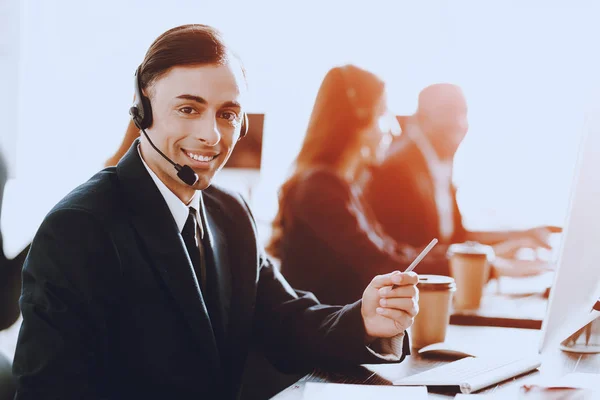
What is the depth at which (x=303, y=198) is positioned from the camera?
1537mm

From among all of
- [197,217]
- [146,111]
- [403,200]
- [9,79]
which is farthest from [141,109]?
[403,200]

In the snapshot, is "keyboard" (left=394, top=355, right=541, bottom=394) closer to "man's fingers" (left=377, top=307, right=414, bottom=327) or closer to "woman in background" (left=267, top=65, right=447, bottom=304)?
"man's fingers" (left=377, top=307, right=414, bottom=327)

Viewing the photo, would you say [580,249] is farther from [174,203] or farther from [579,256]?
[174,203]

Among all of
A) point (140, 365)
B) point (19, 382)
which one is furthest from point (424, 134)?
point (19, 382)

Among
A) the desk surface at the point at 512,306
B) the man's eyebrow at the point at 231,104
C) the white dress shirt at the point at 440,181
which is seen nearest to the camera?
the man's eyebrow at the point at 231,104

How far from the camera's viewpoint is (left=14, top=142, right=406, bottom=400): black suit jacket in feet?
2.44

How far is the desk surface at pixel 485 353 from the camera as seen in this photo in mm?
799

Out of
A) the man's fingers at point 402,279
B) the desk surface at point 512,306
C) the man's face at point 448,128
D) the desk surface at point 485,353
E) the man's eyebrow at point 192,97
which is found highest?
the man's eyebrow at point 192,97

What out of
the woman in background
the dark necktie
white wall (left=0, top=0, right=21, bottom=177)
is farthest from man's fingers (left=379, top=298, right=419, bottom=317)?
white wall (left=0, top=0, right=21, bottom=177)

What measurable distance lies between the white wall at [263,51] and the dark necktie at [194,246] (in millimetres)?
720

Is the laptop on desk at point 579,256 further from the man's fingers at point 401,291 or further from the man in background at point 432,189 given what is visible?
the man in background at point 432,189

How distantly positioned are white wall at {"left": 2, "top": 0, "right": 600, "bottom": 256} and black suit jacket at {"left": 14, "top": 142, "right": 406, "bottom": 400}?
0.75 meters

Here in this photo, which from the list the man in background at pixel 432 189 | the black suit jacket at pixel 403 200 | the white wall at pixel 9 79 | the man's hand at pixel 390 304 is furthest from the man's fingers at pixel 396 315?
the white wall at pixel 9 79

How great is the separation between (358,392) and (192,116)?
528 millimetres
